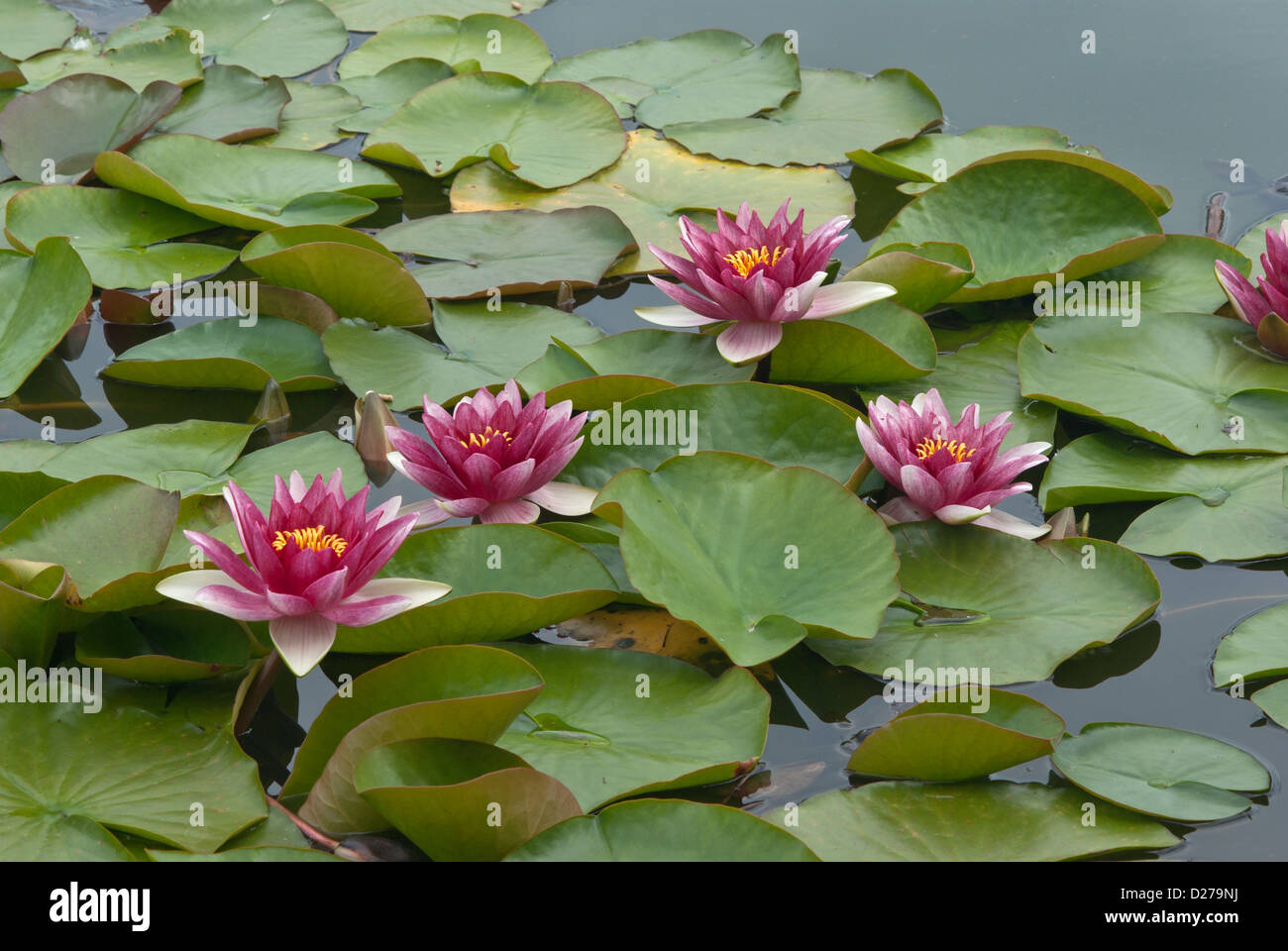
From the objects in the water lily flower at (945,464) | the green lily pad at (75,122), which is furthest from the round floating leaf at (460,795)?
the green lily pad at (75,122)

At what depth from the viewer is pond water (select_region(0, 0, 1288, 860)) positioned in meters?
2.02

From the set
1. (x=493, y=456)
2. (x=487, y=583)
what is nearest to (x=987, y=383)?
(x=493, y=456)

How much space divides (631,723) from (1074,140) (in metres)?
2.78

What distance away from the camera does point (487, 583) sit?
2.15m

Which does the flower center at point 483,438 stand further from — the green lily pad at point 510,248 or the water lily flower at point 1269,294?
the water lily flower at point 1269,294

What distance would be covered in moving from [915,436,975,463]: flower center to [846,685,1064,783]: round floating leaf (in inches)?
22.4

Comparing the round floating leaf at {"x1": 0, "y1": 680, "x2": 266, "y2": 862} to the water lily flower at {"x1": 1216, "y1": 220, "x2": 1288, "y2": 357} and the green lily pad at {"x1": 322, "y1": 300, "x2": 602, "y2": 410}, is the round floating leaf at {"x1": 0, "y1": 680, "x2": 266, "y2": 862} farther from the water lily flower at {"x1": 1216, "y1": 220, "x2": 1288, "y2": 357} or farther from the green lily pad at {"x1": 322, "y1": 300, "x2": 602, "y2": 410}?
the water lily flower at {"x1": 1216, "y1": 220, "x2": 1288, "y2": 357}

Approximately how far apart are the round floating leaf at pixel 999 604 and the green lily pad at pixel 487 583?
0.48 m

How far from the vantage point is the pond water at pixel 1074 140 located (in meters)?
2.02

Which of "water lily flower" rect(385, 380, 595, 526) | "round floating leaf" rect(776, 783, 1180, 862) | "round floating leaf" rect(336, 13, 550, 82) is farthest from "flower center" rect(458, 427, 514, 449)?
"round floating leaf" rect(336, 13, 550, 82)

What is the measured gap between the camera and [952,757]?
6.13 ft

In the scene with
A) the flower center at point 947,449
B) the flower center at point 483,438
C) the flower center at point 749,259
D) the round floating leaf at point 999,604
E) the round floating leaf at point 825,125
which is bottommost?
the round floating leaf at point 999,604
